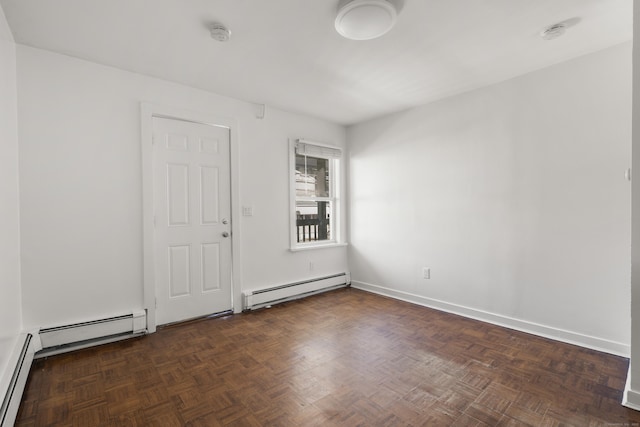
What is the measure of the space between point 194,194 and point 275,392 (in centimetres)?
209

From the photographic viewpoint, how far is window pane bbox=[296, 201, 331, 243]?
4258 millimetres

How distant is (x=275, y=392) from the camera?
195 cm

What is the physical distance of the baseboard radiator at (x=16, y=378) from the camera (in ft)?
5.16

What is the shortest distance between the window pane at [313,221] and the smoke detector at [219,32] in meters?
2.32

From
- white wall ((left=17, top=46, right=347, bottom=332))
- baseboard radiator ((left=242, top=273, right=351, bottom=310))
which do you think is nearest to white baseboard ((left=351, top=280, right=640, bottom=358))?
baseboard radiator ((left=242, top=273, right=351, bottom=310))

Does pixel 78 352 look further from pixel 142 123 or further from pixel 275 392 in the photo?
pixel 142 123

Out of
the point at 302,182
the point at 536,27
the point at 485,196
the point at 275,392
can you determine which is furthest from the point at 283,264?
the point at 536,27

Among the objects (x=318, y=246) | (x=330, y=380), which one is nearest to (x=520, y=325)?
(x=330, y=380)

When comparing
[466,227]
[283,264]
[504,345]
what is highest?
[466,227]

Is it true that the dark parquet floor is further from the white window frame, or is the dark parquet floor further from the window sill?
the white window frame

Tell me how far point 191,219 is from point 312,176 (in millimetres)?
1804

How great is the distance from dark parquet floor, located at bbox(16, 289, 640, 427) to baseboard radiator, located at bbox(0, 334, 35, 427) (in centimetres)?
8

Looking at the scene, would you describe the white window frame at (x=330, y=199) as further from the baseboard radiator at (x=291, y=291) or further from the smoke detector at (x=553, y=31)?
the smoke detector at (x=553, y=31)

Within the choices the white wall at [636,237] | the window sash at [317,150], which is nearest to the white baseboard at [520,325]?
the white wall at [636,237]
